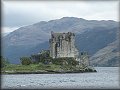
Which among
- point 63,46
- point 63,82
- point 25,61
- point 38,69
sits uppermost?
point 63,82

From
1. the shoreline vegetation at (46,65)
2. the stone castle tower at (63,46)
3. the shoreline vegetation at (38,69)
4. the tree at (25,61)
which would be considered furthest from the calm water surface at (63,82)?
the stone castle tower at (63,46)

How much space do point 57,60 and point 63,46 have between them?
764 centimetres

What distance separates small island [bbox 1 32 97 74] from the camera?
129375 mm

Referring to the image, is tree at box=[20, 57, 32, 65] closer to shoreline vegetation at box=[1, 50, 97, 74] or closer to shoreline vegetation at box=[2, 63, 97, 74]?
shoreline vegetation at box=[1, 50, 97, 74]

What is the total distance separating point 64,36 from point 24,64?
71.5 feet

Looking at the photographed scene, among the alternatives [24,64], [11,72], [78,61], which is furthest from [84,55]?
[11,72]

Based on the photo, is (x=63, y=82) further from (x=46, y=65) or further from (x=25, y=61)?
(x=25, y=61)

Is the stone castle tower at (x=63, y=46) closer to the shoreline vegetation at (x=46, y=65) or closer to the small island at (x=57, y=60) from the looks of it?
the small island at (x=57, y=60)

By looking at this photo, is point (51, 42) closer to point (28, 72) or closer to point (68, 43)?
point (68, 43)

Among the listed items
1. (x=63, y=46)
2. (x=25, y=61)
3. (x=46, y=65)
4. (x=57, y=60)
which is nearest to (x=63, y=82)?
(x=46, y=65)

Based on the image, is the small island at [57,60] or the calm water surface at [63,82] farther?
the small island at [57,60]

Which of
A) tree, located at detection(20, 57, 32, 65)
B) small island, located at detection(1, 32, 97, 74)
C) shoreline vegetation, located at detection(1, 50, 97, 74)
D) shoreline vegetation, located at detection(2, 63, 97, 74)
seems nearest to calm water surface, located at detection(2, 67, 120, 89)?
shoreline vegetation, located at detection(2, 63, 97, 74)

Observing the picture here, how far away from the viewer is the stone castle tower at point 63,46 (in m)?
146

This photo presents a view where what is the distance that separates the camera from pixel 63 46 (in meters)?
148
